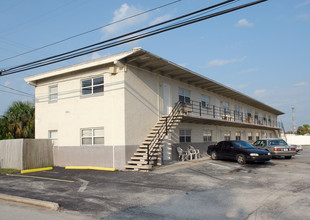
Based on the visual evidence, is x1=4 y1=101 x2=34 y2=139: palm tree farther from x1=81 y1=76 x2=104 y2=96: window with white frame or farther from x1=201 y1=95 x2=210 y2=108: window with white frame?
x1=201 y1=95 x2=210 y2=108: window with white frame

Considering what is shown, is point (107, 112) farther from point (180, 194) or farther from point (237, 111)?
point (237, 111)

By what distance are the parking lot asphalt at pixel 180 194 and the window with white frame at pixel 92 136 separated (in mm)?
3430

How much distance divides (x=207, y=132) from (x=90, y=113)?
466 inches

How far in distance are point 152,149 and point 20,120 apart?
46.0ft

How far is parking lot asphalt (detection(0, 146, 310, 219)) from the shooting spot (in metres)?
6.72

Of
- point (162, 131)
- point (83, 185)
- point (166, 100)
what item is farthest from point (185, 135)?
point (83, 185)

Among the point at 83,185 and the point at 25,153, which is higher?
the point at 25,153

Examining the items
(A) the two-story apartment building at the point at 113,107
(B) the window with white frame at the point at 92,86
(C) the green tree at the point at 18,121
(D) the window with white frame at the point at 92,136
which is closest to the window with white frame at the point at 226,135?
(A) the two-story apartment building at the point at 113,107

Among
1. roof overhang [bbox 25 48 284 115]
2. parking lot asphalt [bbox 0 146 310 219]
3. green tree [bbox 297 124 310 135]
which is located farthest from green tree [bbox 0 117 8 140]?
green tree [bbox 297 124 310 135]

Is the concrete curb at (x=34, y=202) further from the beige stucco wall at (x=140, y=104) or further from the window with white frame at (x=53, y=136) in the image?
the window with white frame at (x=53, y=136)

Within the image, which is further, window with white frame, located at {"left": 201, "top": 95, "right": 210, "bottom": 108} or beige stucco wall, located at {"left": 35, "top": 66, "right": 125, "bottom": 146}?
window with white frame, located at {"left": 201, "top": 95, "right": 210, "bottom": 108}

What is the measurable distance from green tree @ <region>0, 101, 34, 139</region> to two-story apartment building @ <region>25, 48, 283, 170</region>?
3921 mm

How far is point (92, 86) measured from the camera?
661 inches

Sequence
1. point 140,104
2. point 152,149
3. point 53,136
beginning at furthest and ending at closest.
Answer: point 53,136 < point 140,104 < point 152,149
